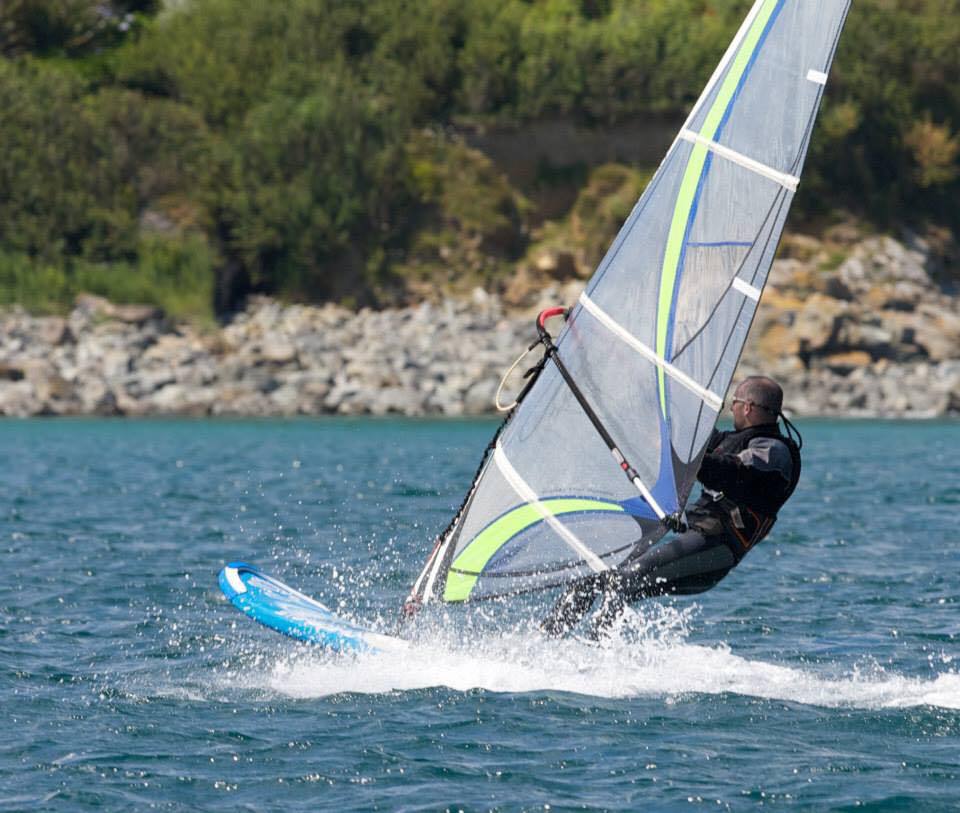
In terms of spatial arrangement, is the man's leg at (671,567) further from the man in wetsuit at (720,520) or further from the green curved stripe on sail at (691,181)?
the green curved stripe on sail at (691,181)

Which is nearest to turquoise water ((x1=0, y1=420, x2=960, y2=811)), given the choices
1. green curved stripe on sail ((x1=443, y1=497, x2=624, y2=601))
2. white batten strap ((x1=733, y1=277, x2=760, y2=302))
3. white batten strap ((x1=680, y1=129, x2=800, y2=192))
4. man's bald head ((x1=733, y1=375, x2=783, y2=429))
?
green curved stripe on sail ((x1=443, y1=497, x2=624, y2=601))

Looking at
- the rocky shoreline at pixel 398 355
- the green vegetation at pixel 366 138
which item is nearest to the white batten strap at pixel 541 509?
the rocky shoreline at pixel 398 355

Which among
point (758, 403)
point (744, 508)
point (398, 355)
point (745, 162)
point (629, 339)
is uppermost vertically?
point (745, 162)

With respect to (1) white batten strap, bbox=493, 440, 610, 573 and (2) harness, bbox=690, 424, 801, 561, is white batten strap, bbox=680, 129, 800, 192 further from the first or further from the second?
(1) white batten strap, bbox=493, 440, 610, 573

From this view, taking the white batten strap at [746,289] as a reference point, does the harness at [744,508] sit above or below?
below

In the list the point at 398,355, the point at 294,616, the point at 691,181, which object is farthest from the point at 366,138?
the point at 691,181

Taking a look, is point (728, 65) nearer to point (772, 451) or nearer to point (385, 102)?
point (772, 451)

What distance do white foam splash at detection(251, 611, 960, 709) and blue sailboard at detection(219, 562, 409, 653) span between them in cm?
11

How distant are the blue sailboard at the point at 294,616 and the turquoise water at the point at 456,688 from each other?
0.13 meters

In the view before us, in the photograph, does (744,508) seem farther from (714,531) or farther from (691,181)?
(691,181)

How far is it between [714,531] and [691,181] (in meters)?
1.87

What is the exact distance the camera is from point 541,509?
834 centimetres

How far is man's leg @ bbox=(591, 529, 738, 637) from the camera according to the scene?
8.28 metres

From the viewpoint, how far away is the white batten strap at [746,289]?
8117 millimetres
